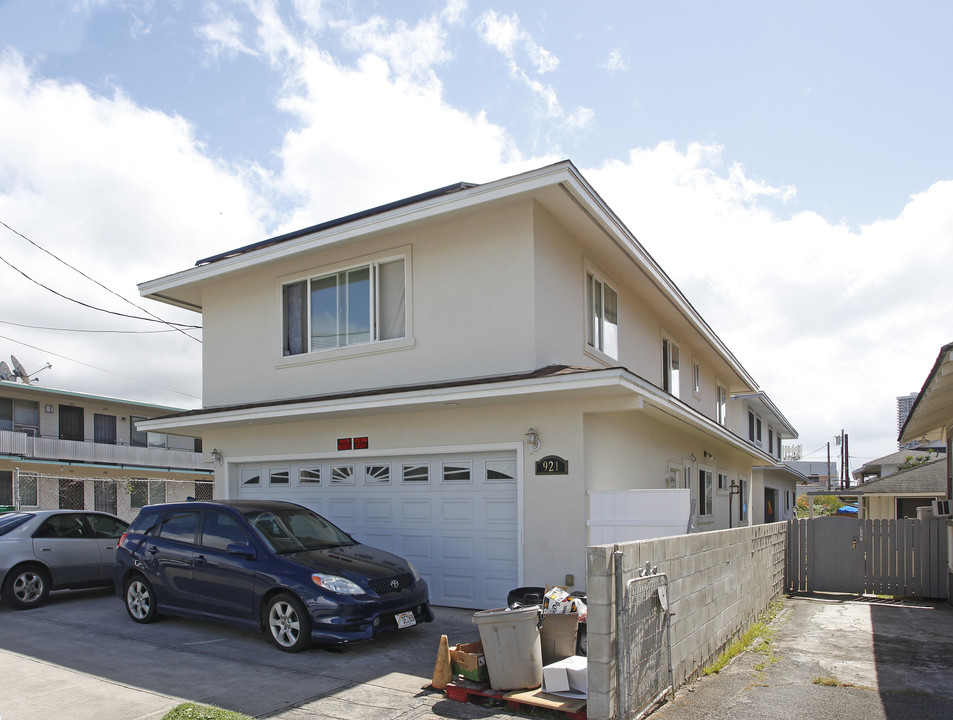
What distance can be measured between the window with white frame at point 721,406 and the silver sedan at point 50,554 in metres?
15.7

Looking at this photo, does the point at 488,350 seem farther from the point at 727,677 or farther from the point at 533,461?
the point at 727,677

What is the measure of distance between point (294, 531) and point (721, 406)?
16434 millimetres

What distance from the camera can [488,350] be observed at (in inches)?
413

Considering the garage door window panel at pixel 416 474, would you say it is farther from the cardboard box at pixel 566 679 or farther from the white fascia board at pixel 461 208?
the cardboard box at pixel 566 679

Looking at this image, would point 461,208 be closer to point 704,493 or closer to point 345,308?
point 345,308

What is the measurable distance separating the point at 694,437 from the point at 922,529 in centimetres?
436

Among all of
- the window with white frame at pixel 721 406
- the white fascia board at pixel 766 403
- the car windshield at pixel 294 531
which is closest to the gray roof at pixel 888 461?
the white fascia board at pixel 766 403

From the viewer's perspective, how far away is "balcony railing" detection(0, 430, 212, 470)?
28.2 metres

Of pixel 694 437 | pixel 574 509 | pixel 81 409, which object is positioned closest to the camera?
pixel 574 509

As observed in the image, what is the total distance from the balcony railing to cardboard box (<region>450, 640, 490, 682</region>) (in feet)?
85.4

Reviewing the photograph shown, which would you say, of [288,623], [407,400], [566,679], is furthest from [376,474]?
[566,679]

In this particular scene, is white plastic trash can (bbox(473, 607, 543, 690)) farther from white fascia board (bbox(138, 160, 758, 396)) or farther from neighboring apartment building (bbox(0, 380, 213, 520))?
neighboring apartment building (bbox(0, 380, 213, 520))

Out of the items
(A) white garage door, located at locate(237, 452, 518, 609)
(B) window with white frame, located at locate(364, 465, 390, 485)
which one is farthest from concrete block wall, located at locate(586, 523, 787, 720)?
(B) window with white frame, located at locate(364, 465, 390, 485)

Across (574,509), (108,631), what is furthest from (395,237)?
(108,631)
